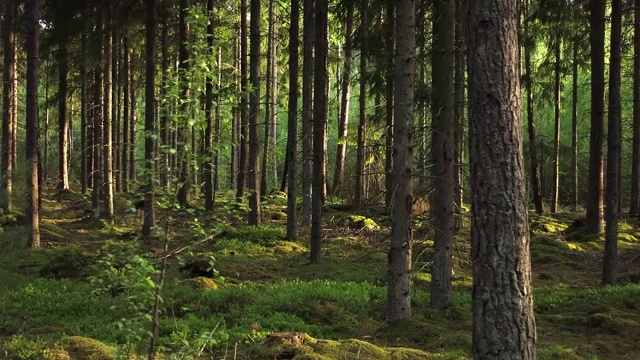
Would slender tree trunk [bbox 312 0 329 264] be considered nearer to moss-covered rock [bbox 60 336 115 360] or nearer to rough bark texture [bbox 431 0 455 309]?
rough bark texture [bbox 431 0 455 309]

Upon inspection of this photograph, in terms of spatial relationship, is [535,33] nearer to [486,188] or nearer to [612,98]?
[612,98]

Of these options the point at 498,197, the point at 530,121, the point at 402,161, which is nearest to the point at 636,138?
the point at 530,121

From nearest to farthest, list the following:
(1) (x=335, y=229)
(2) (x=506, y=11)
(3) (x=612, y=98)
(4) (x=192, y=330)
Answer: (2) (x=506, y=11) → (4) (x=192, y=330) → (3) (x=612, y=98) → (1) (x=335, y=229)

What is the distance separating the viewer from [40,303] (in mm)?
9086

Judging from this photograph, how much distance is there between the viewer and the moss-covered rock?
5.80 metres

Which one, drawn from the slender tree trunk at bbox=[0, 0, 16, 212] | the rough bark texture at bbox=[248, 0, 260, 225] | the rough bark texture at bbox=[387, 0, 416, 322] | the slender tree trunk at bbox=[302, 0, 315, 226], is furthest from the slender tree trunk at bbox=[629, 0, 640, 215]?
the slender tree trunk at bbox=[0, 0, 16, 212]

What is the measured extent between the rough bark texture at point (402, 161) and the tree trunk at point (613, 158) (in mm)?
5366

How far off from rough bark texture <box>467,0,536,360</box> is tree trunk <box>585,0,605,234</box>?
33.2 ft

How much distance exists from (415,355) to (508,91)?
3203mm

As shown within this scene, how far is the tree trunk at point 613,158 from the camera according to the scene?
10727 mm

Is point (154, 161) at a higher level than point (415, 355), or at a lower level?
higher

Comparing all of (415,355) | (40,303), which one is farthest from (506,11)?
(40,303)

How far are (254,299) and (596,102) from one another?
10402mm

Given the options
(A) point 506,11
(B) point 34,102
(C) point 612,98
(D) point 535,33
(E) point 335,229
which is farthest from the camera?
(D) point 535,33
